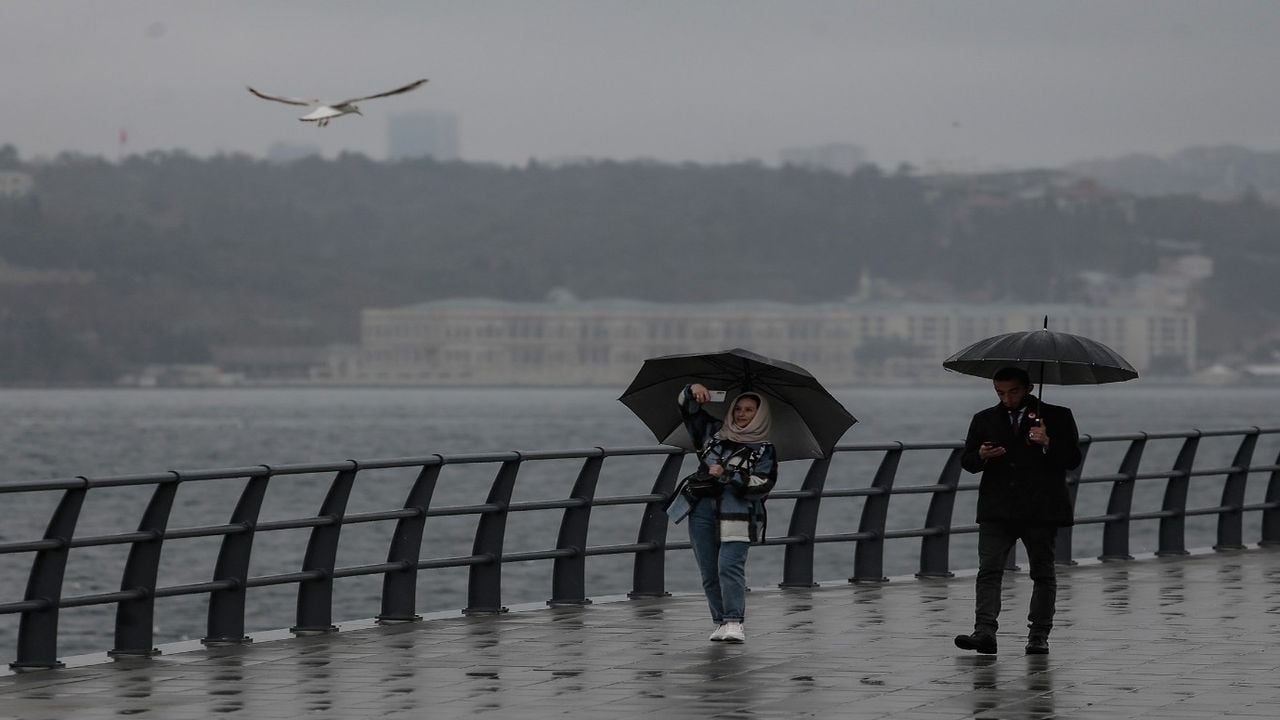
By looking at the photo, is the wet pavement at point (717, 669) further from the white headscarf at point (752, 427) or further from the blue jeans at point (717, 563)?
the white headscarf at point (752, 427)

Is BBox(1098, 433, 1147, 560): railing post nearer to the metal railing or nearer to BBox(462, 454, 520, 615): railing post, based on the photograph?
the metal railing

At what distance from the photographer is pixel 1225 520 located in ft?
75.0

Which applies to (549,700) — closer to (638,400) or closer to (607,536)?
(638,400)

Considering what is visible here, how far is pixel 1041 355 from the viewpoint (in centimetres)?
1258

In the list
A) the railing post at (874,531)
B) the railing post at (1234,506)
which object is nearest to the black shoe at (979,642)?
the railing post at (874,531)

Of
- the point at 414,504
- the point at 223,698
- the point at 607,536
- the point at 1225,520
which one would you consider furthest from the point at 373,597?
the point at 223,698

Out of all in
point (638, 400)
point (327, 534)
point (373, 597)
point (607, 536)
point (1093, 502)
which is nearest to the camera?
point (638, 400)

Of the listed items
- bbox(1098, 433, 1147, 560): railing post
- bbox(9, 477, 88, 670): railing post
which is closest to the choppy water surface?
bbox(1098, 433, 1147, 560): railing post

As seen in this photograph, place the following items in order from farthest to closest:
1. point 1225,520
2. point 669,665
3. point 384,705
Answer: point 1225,520
point 669,665
point 384,705

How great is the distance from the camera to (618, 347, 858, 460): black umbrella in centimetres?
1316

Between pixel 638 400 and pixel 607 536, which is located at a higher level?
pixel 638 400

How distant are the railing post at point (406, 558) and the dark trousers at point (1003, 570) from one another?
3.72 metres

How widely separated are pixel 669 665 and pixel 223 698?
254cm

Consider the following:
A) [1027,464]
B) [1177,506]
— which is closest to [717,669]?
[1027,464]
